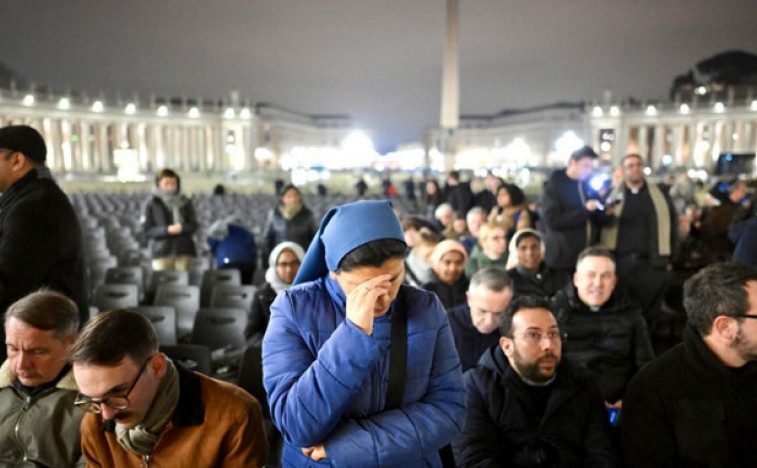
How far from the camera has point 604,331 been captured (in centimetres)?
391

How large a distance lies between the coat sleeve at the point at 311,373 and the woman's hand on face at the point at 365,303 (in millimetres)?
20

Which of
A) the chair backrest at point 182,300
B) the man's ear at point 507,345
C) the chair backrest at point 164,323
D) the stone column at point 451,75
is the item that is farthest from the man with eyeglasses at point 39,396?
the stone column at point 451,75

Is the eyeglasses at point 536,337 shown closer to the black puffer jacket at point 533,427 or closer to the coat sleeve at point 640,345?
the black puffer jacket at point 533,427

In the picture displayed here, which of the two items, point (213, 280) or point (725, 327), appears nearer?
point (725, 327)

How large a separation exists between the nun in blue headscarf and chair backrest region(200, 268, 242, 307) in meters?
5.06

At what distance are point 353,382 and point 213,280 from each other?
221 inches

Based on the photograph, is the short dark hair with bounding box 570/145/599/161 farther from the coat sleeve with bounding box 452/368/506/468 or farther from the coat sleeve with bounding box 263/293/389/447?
the coat sleeve with bounding box 263/293/389/447

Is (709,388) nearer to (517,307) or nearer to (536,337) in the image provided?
(536,337)

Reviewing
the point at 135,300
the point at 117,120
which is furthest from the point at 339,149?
the point at 135,300

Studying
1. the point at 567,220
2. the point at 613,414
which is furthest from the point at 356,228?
the point at 567,220

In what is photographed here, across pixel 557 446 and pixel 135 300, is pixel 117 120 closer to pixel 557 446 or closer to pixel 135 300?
pixel 135 300

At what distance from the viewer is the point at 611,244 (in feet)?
20.2

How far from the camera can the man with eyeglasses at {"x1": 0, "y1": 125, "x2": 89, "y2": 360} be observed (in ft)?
9.40

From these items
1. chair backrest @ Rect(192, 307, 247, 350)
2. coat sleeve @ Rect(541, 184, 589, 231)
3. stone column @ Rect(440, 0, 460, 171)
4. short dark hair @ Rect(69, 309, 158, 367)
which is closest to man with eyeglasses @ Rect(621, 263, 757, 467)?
short dark hair @ Rect(69, 309, 158, 367)
